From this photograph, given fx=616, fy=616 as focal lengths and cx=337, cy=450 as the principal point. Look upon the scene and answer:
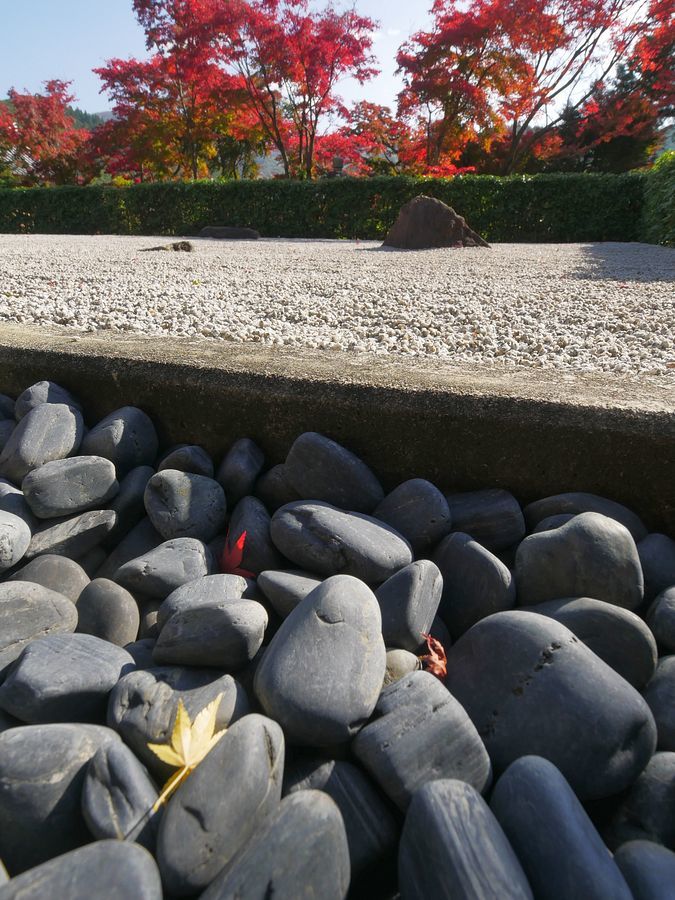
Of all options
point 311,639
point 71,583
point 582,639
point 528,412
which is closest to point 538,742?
point 582,639

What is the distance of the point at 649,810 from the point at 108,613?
1012 mm

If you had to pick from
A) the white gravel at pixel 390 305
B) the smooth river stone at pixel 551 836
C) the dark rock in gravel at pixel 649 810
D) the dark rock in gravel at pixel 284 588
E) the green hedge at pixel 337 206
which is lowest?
the dark rock in gravel at pixel 649 810

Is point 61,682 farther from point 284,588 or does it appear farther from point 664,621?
point 664,621

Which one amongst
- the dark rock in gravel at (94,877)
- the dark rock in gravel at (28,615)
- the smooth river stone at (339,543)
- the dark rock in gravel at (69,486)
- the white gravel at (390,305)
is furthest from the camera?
the white gravel at (390,305)

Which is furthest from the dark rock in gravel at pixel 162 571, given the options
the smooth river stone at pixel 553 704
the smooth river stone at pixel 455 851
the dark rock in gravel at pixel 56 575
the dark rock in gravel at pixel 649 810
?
the dark rock in gravel at pixel 649 810

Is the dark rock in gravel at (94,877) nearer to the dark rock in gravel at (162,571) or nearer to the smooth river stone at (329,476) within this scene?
the dark rock in gravel at (162,571)

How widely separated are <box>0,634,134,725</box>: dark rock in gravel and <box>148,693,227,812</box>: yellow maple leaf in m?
0.18

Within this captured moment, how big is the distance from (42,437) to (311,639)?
1.09m

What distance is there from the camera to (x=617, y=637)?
3.52ft

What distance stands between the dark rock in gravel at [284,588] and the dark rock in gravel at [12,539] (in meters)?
0.59

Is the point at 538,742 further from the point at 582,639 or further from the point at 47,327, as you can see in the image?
the point at 47,327

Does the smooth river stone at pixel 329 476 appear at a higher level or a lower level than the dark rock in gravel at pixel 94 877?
higher

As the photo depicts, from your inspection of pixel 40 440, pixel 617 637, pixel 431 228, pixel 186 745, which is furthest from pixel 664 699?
pixel 431 228

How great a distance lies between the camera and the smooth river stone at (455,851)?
0.72 meters
